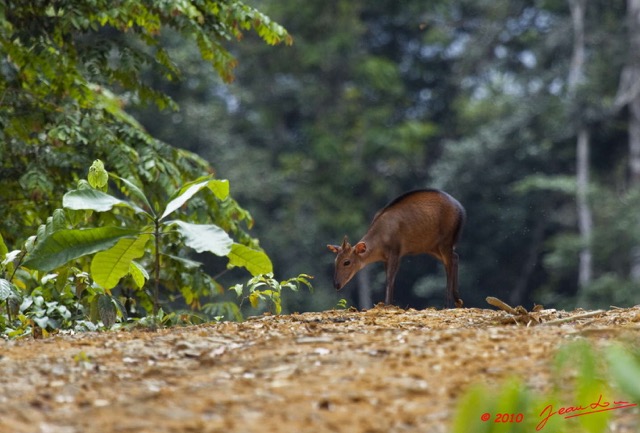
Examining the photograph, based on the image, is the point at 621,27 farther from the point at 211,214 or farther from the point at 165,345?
the point at 165,345

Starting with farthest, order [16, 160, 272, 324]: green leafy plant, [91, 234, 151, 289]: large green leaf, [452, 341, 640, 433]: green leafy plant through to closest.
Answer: [91, 234, 151, 289]: large green leaf < [16, 160, 272, 324]: green leafy plant < [452, 341, 640, 433]: green leafy plant

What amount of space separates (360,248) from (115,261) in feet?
11.2

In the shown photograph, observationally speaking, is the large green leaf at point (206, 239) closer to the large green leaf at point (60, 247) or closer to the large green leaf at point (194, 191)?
the large green leaf at point (194, 191)

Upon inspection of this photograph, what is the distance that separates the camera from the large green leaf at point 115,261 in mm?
6113

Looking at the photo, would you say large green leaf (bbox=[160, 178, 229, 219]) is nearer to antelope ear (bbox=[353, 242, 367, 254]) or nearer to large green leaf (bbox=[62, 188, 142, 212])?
large green leaf (bbox=[62, 188, 142, 212])

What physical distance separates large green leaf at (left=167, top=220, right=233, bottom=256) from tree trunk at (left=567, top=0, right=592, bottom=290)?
24.6 metres

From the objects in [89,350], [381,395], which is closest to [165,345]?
[89,350]

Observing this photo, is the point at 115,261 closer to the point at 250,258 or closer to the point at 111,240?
the point at 111,240

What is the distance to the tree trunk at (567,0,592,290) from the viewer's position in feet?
100

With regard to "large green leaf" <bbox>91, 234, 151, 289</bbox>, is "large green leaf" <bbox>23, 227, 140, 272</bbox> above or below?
above

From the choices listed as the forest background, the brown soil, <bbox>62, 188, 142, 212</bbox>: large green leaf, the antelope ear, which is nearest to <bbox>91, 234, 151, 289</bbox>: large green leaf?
<bbox>62, 188, 142, 212</bbox>: large green leaf

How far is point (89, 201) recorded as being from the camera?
5.96 metres

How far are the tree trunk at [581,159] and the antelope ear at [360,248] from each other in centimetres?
2096

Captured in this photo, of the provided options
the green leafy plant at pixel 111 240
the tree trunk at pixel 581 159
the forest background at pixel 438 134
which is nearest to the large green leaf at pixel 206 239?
the green leafy plant at pixel 111 240
